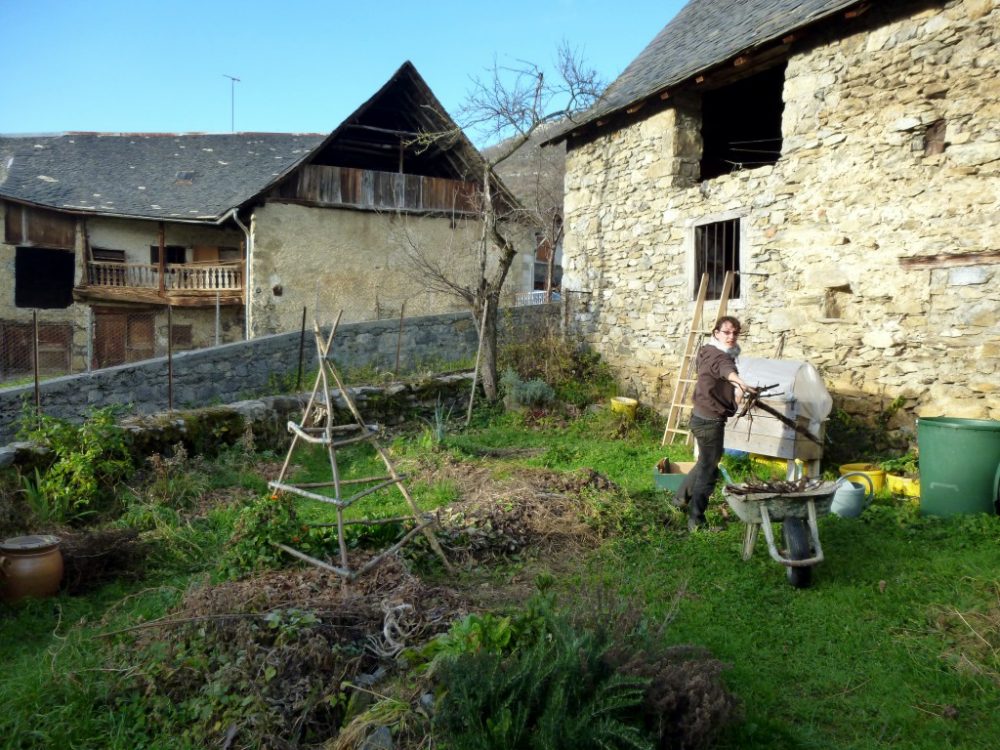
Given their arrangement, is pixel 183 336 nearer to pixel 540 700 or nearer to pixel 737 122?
pixel 737 122

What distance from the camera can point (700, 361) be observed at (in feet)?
18.7

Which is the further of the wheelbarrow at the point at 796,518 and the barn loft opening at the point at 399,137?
the barn loft opening at the point at 399,137

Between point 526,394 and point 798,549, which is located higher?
point 526,394

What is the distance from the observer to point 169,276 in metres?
21.9

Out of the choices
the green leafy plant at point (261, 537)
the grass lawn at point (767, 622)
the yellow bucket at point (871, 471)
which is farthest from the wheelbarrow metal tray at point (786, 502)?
the green leafy plant at point (261, 537)

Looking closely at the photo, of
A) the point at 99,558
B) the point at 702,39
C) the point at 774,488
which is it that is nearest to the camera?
the point at 774,488

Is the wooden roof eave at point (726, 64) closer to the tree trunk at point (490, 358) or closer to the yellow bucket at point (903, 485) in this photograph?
the tree trunk at point (490, 358)

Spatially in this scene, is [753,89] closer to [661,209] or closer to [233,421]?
[661,209]

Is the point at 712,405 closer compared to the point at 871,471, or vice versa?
the point at 712,405

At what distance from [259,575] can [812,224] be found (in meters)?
7.17

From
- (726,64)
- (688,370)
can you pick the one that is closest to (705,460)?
(688,370)

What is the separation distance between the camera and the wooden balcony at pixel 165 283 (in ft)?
69.7

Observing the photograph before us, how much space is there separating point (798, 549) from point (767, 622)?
2.16 feet

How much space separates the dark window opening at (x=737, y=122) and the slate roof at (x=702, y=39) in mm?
954
